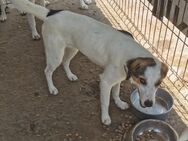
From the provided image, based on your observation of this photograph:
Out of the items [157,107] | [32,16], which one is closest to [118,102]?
[157,107]

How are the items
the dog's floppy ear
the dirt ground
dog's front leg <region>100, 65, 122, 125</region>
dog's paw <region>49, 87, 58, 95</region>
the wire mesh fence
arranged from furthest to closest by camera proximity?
the wire mesh fence
dog's paw <region>49, 87, 58, 95</region>
the dirt ground
dog's front leg <region>100, 65, 122, 125</region>
the dog's floppy ear

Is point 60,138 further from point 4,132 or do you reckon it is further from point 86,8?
point 86,8

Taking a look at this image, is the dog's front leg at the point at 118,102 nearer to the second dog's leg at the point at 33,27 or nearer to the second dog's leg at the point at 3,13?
the second dog's leg at the point at 33,27

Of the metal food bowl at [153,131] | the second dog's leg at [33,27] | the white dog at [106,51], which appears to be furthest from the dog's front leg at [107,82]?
the second dog's leg at [33,27]

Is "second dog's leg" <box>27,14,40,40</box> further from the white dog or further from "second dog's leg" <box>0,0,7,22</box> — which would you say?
the white dog

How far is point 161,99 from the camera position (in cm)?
389

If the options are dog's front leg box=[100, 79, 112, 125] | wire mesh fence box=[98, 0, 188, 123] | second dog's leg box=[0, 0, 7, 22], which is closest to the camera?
dog's front leg box=[100, 79, 112, 125]

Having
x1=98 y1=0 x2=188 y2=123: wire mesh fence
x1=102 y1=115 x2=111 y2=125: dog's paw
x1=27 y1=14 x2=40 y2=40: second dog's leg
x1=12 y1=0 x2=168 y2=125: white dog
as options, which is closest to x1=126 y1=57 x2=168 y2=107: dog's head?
x1=12 y1=0 x2=168 y2=125: white dog

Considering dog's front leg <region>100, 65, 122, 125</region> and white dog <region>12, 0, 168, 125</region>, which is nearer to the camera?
white dog <region>12, 0, 168, 125</region>

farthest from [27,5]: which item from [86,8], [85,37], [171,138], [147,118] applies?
[86,8]

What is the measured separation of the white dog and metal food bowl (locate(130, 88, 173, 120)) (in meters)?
0.14

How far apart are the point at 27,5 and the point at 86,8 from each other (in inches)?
88.1

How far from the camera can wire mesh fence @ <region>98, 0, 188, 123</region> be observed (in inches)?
167

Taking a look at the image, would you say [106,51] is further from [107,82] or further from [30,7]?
[30,7]
